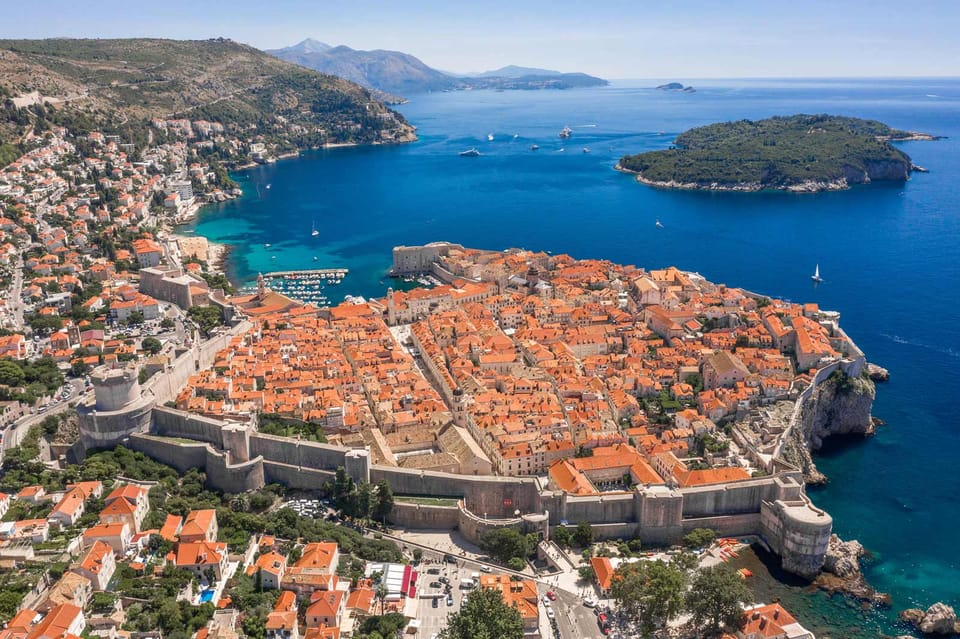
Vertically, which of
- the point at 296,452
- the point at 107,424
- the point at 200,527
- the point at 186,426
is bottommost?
the point at 200,527

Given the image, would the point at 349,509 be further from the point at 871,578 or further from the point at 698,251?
the point at 698,251

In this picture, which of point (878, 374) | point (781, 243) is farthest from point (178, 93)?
point (878, 374)

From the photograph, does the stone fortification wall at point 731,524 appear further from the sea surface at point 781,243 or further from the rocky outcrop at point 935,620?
the rocky outcrop at point 935,620

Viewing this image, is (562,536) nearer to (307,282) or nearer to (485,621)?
(485,621)

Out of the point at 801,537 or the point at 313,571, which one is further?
the point at 801,537

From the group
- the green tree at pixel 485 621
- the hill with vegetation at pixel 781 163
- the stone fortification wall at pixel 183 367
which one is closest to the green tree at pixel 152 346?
the stone fortification wall at pixel 183 367

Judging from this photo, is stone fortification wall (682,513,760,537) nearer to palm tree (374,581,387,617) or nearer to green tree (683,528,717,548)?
green tree (683,528,717,548)
